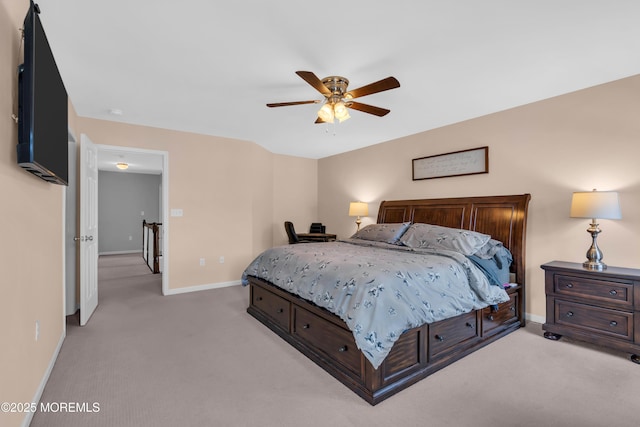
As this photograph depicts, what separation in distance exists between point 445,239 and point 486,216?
785 mm

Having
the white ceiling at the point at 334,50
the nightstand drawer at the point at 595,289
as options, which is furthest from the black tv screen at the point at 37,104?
the nightstand drawer at the point at 595,289

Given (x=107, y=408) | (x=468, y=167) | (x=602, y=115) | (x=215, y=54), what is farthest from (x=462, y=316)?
(x=215, y=54)

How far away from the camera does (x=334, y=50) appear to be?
2.33m

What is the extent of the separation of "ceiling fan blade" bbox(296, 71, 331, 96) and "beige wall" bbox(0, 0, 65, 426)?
1617mm

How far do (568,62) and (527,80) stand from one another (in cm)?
35

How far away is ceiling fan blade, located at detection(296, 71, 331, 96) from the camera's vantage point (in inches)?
86.3

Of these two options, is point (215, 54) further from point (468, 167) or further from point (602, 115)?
point (602, 115)

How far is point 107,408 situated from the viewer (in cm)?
190

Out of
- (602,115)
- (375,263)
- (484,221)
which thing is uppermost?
(602,115)

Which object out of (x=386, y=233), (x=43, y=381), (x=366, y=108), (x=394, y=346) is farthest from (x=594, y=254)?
(x=43, y=381)

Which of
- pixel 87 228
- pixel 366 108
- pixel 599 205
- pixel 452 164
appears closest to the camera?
pixel 599 205

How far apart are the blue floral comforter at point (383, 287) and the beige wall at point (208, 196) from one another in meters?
2.10

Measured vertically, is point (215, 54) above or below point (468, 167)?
above

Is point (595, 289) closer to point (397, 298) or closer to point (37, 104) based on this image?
point (397, 298)
